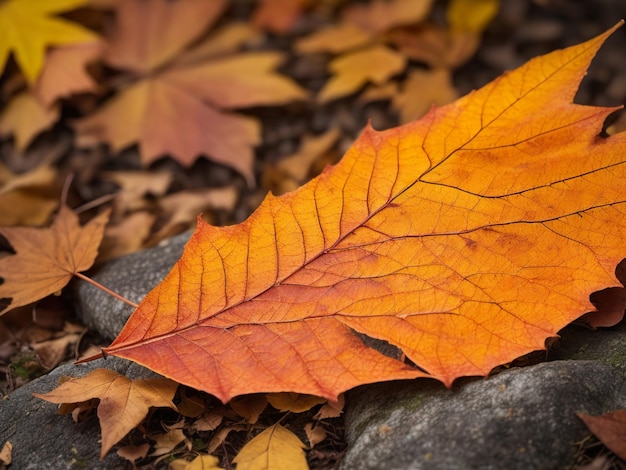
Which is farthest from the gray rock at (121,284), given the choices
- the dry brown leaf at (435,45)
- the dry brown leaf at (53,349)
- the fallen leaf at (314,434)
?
the dry brown leaf at (435,45)

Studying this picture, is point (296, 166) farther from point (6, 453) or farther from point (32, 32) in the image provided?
point (6, 453)

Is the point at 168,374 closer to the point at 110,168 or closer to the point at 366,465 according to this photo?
the point at 366,465

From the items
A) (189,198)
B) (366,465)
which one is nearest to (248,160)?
(189,198)

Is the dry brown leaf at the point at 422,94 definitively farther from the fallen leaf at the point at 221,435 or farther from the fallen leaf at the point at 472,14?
the fallen leaf at the point at 221,435

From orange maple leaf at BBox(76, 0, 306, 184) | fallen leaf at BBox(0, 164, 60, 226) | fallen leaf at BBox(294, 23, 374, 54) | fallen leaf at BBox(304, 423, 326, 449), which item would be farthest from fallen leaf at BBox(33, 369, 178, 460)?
fallen leaf at BBox(294, 23, 374, 54)

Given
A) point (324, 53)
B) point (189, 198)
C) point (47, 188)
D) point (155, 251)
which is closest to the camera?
point (155, 251)

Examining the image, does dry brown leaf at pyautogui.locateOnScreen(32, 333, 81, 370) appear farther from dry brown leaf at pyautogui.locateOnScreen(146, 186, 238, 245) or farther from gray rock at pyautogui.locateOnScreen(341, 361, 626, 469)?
gray rock at pyautogui.locateOnScreen(341, 361, 626, 469)
